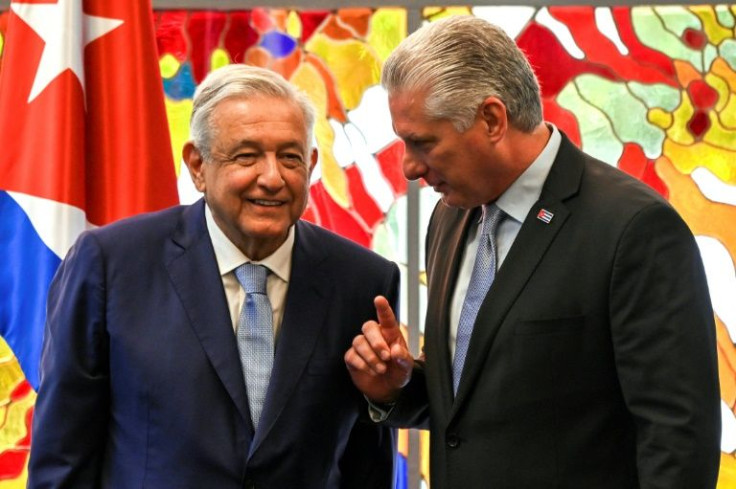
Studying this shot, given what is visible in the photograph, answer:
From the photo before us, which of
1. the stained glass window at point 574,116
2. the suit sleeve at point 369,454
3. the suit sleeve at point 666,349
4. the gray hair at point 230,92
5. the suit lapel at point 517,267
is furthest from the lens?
the stained glass window at point 574,116

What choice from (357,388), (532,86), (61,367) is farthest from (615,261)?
(61,367)

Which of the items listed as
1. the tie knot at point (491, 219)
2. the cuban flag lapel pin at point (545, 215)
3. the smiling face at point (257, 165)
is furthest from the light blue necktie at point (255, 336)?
the cuban flag lapel pin at point (545, 215)

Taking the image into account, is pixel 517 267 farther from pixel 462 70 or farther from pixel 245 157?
pixel 245 157

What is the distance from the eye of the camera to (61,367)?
212cm

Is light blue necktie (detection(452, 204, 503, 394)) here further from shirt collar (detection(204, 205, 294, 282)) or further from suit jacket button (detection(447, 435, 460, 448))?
shirt collar (detection(204, 205, 294, 282))

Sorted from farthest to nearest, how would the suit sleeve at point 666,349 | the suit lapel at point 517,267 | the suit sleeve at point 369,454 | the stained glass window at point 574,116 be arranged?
the stained glass window at point 574,116, the suit sleeve at point 369,454, the suit lapel at point 517,267, the suit sleeve at point 666,349

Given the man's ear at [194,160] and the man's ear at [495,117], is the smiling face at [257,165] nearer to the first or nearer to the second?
the man's ear at [194,160]

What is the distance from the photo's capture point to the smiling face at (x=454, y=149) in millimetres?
2102

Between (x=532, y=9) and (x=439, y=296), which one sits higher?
(x=532, y=9)

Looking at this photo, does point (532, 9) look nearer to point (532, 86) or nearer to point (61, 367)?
point (532, 86)

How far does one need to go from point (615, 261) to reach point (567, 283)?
101 millimetres

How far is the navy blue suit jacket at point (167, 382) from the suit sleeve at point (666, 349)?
631 mm

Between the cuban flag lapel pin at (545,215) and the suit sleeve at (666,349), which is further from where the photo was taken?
the cuban flag lapel pin at (545,215)

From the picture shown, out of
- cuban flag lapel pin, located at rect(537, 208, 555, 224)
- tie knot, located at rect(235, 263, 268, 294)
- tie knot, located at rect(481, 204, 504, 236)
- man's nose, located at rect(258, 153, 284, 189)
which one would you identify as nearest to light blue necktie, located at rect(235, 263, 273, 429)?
tie knot, located at rect(235, 263, 268, 294)
